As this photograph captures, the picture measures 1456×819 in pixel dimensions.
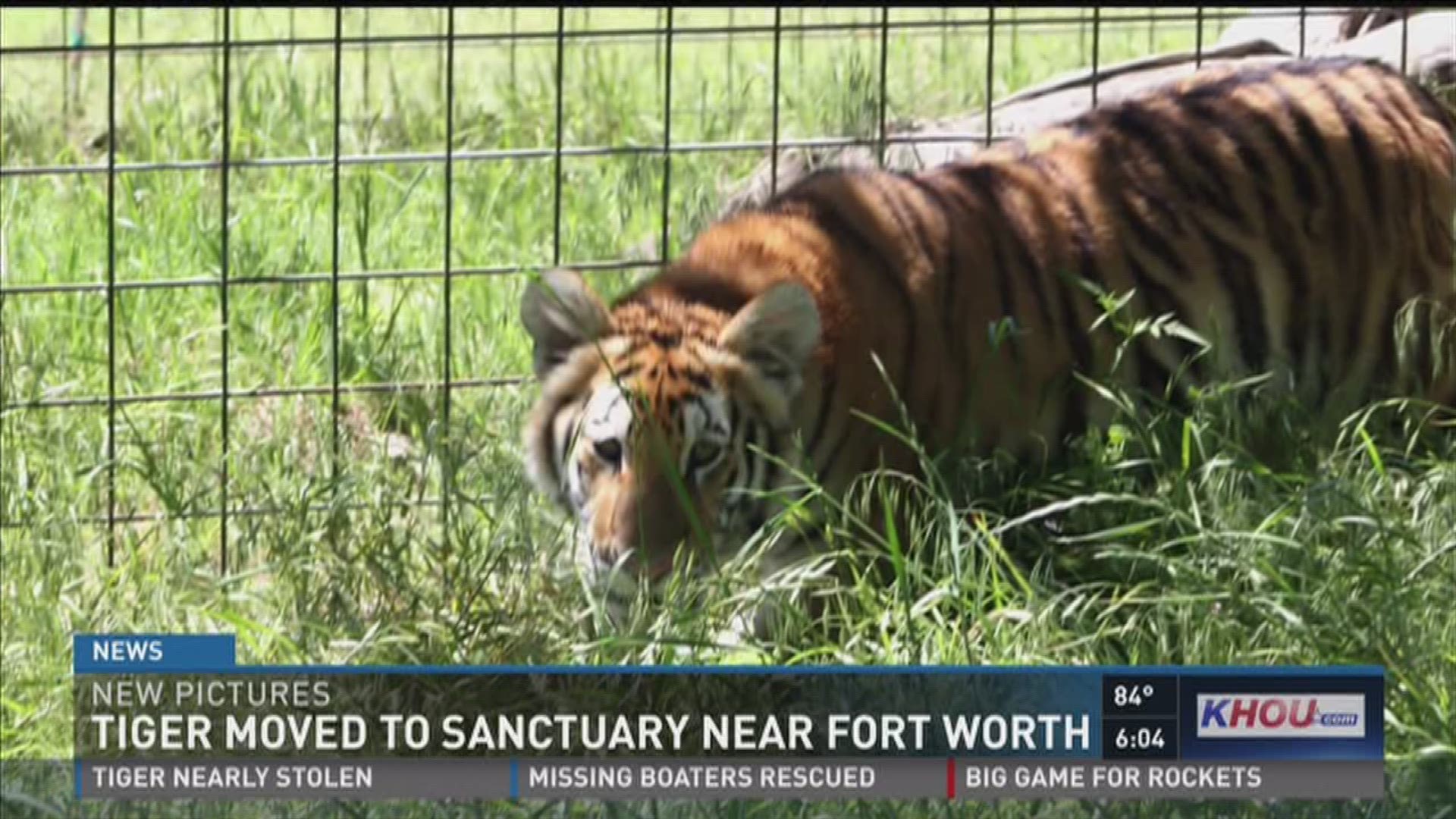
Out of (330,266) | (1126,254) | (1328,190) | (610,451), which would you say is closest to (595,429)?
(610,451)

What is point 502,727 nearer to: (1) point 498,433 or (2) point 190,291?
(1) point 498,433

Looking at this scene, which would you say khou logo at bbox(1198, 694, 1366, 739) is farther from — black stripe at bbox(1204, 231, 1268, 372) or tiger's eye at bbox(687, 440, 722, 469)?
black stripe at bbox(1204, 231, 1268, 372)

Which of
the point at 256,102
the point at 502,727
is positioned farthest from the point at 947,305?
the point at 256,102

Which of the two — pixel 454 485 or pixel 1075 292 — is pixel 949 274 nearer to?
pixel 1075 292

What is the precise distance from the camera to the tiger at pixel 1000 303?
4.21 meters

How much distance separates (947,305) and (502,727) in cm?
134

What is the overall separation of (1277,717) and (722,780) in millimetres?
712

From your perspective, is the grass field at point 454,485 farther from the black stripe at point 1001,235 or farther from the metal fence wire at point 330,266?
the black stripe at point 1001,235

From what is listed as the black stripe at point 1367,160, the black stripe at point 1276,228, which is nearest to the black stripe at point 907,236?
the black stripe at point 1276,228

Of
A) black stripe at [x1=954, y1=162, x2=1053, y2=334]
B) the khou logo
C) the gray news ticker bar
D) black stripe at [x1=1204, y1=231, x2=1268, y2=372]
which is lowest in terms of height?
the gray news ticker bar

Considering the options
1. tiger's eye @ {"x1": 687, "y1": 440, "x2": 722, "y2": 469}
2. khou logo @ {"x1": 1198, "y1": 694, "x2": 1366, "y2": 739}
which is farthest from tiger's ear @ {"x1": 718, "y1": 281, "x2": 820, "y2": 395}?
khou logo @ {"x1": 1198, "y1": 694, "x2": 1366, "y2": 739}

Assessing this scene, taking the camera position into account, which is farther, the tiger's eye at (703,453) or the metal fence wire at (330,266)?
the metal fence wire at (330,266)

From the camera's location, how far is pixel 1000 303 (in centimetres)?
460

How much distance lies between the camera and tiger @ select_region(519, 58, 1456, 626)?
421 cm
